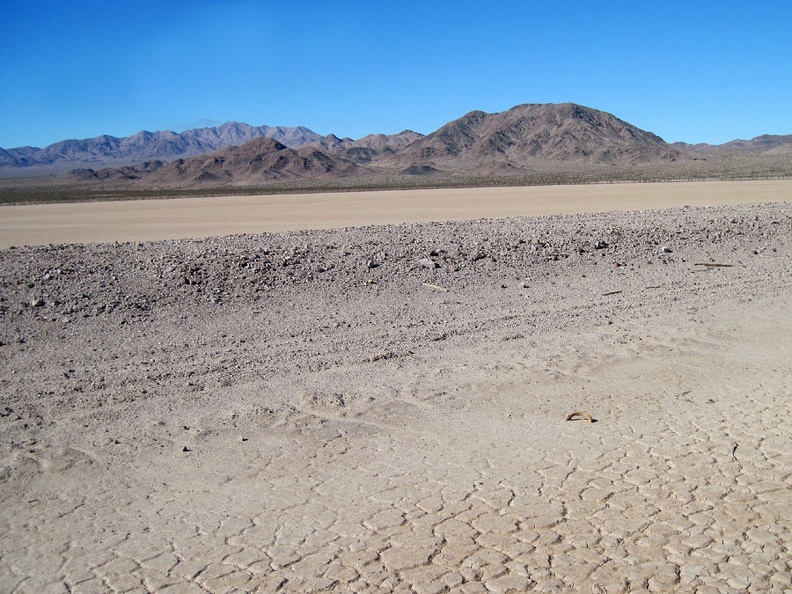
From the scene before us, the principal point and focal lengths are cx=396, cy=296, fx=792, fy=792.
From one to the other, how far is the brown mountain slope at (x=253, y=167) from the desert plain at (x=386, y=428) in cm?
12708

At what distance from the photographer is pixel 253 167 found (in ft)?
484

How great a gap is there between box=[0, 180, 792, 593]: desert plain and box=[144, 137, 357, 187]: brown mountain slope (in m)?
127

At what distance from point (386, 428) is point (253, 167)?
146 m

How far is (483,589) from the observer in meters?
4.00

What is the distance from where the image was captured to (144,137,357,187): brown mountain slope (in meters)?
141

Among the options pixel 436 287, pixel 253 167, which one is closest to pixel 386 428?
pixel 436 287

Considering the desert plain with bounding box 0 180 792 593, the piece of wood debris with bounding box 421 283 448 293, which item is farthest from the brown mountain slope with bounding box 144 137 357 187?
the desert plain with bounding box 0 180 792 593

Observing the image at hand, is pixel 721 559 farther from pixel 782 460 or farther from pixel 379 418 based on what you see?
pixel 379 418

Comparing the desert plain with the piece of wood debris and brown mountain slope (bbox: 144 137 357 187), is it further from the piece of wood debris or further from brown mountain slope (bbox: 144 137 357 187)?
brown mountain slope (bbox: 144 137 357 187)

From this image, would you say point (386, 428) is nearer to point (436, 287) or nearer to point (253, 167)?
point (436, 287)

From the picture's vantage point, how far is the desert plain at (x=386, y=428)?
4.27 metres

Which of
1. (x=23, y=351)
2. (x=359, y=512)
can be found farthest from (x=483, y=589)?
(x=23, y=351)

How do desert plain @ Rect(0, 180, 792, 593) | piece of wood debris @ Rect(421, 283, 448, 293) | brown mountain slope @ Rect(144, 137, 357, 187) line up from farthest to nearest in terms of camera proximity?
brown mountain slope @ Rect(144, 137, 357, 187), piece of wood debris @ Rect(421, 283, 448, 293), desert plain @ Rect(0, 180, 792, 593)

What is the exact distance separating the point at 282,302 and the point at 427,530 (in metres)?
5.82
